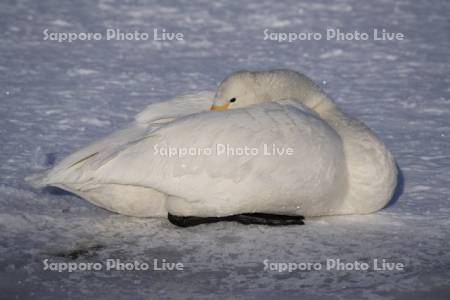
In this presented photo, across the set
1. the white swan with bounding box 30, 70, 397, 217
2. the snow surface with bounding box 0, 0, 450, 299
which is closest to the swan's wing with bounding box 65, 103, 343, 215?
the white swan with bounding box 30, 70, 397, 217

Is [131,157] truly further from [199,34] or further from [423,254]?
[199,34]

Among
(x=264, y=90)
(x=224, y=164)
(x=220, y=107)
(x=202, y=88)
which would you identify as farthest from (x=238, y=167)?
(x=202, y=88)

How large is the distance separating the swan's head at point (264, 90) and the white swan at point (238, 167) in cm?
22

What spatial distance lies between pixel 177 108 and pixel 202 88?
6.87 ft

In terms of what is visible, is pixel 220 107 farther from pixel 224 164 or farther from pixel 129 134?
pixel 224 164

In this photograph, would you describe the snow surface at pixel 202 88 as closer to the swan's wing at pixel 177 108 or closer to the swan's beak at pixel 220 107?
the swan's wing at pixel 177 108

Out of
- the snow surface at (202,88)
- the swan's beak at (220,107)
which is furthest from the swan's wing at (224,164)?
the swan's beak at (220,107)

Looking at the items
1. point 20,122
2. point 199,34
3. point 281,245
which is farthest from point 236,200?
point 199,34

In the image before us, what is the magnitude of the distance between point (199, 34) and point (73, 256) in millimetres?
5059

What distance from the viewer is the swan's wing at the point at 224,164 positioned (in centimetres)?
453

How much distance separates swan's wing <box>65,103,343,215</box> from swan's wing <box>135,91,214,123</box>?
0.50m

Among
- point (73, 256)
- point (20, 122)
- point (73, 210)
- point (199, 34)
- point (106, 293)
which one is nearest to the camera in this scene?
point (106, 293)

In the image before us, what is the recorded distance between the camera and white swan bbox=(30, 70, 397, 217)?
14.9 ft

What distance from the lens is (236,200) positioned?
4539 mm
